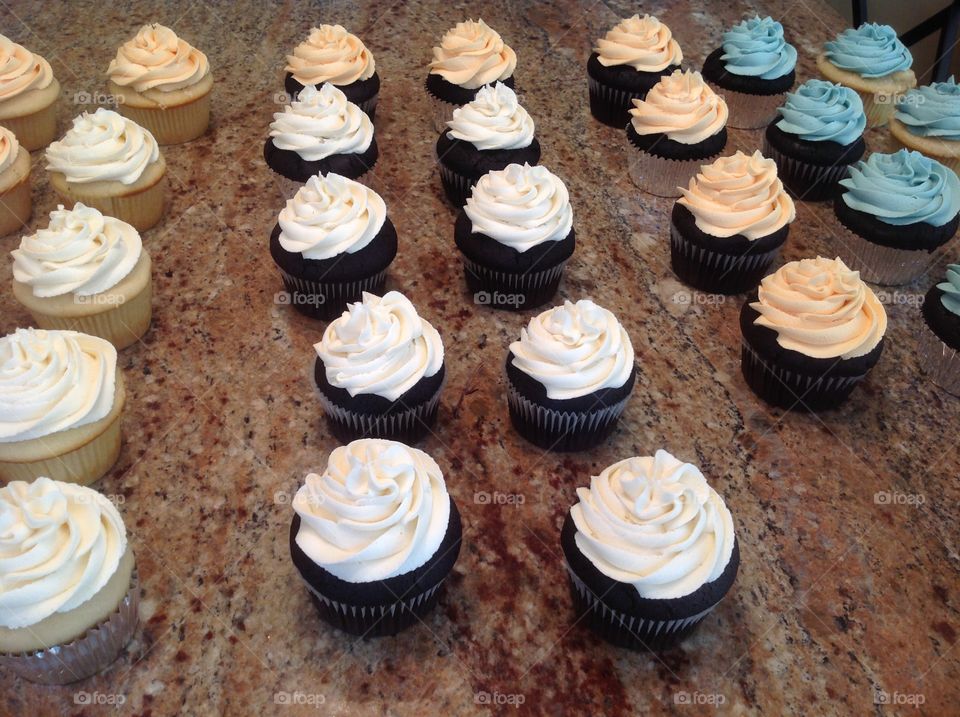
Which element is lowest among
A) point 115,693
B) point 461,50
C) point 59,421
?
point 115,693

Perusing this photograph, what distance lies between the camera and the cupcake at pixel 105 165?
148 inches

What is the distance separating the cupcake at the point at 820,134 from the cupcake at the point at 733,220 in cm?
63

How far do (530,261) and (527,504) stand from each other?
103cm

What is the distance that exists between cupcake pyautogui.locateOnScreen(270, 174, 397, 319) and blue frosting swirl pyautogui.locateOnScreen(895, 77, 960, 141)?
2722mm

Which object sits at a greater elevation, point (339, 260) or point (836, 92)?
point (836, 92)

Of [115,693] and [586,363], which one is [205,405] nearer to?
[115,693]

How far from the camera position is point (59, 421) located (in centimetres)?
278

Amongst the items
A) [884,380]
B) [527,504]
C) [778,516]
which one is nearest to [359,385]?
[527,504]

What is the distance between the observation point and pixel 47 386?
278 cm

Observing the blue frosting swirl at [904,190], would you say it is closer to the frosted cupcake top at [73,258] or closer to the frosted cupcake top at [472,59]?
the frosted cupcake top at [472,59]

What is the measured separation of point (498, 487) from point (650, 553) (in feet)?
2.43

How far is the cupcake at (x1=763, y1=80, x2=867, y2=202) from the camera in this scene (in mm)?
4180

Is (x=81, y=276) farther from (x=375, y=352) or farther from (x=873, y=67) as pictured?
(x=873, y=67)

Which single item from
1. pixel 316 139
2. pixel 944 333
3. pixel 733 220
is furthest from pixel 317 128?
pixel 944 333
